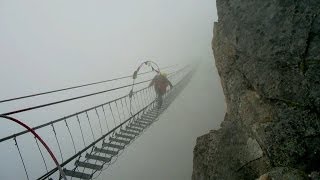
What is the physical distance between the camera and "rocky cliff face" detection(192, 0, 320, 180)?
18.1 ft

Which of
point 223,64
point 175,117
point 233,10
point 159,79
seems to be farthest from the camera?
point 175,117

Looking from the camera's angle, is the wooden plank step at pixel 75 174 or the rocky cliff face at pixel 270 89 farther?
the wooden plank step at pixel 75 174

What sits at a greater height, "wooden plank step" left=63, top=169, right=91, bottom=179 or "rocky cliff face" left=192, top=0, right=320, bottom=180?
"rocky cliff face" left=192, top=0, right=320, bottom=180

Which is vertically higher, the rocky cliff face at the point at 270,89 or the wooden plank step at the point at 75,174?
the rocky cliff face at the point at 270,89

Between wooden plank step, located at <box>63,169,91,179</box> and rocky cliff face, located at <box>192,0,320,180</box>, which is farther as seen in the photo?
wooden plank step, located at <box>63,169,91,179</box>

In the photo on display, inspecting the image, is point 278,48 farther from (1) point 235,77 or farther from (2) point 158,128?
(2) point 158,128

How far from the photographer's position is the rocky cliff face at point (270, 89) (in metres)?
5.53

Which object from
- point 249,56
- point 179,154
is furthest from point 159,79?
point 179,154

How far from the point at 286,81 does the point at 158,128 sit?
4182 inches

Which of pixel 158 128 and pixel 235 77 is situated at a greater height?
pixel 235 77

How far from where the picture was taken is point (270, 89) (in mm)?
6020

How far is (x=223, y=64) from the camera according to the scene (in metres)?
7.62

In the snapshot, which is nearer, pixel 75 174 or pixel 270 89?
pixel 270 89

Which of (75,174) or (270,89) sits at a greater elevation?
(270,89)
